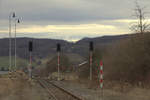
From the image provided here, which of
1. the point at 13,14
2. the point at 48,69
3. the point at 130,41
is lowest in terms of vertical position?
the point at 48,69

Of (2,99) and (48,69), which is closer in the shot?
(2,99)

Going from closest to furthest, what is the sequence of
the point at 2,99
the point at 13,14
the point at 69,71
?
the point at 2,99 → the point at 13,14 → the point at 69,71

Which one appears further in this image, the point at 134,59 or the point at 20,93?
the point at 134,59

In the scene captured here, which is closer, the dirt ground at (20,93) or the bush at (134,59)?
the dirt ground at (20,93)

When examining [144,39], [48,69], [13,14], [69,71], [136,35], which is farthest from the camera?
[48,69]

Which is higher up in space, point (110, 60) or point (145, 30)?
point (145, 30)

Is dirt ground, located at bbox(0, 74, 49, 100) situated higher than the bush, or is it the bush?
the bush

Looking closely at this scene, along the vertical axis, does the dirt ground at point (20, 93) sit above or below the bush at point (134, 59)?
below

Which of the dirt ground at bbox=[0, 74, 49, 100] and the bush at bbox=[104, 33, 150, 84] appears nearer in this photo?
the dirt ground at bbox=[0, 74, 49, 100]

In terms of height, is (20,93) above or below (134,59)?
below

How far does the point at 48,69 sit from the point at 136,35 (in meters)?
79.4

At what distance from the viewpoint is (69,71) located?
83750mm

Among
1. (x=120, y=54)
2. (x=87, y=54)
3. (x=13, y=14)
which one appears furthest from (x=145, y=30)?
(x=13, y=14)

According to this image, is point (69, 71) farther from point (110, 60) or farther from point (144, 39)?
point (144, 39)
